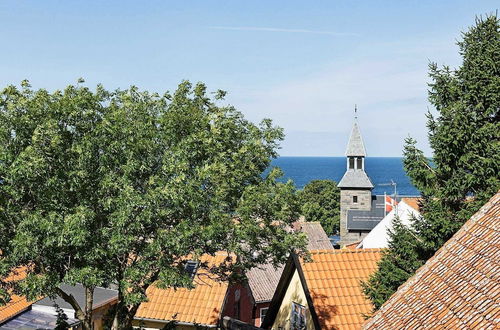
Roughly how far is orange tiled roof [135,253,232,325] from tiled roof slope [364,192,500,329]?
41.8 feet

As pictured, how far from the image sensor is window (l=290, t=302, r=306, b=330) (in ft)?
59.1

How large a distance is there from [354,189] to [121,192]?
178ft

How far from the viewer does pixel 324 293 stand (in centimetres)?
1767

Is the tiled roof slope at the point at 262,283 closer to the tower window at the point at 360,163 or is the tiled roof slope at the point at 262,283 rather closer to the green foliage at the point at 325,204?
the tower window at the point at 360,163

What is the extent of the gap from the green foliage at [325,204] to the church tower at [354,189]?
13.1 meters

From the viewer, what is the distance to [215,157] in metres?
13.3

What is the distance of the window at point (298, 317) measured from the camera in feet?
59.1

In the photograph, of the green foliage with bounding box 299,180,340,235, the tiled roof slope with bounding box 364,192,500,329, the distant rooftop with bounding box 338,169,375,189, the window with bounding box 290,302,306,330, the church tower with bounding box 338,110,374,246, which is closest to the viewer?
the tiled roof slope with bounding box 364,192,500,329

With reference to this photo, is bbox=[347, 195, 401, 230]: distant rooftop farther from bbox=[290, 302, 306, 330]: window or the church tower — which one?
bbox=[290, 302, 306, 330]: window

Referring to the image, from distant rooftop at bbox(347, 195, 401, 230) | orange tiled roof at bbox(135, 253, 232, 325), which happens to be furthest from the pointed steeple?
orange tiled roof at bbox(135, 253, 232, 325)

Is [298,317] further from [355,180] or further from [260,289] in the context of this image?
[355,180]

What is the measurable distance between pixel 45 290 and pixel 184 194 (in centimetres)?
406

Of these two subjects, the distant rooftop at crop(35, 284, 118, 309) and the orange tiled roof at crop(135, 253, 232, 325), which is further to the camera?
the orange tiled roof at crop(135, 253, 232, 325)

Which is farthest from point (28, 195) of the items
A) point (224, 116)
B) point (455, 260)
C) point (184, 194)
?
point (455, 260)
